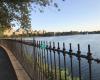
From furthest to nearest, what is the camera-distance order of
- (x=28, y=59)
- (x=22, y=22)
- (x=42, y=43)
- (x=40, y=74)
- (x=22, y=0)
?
(x=22, y=22)
(x=22, y=0)
(x=28, y=59)
(x=40, y=74)
(x=42, y=43)

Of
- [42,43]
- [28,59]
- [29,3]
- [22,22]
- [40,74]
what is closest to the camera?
[42,43]

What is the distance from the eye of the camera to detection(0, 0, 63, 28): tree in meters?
17.4

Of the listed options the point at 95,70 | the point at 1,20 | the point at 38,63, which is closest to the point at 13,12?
the point at 1,20

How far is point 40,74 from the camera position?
8336 mm

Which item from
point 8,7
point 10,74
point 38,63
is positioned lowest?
point 10,74

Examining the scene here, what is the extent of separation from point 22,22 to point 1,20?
183 centimetres

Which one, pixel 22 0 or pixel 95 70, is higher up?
pixel 22 0

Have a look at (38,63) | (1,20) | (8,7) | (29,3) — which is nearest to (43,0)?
(29,3)

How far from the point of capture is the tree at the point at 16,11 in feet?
57.0

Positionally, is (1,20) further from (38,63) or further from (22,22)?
(38,63)

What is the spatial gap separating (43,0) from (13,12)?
4.09 metres

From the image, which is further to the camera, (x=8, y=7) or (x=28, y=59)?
(x=8, y=7)

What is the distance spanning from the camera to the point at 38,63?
8969 mm

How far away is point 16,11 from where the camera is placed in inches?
794
